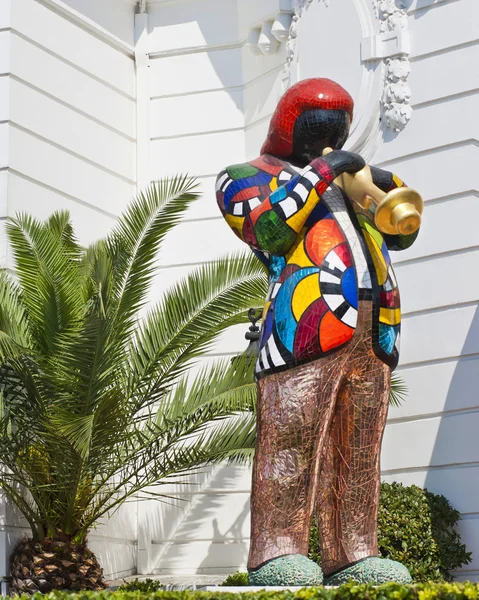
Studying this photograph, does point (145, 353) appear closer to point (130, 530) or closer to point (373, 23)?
point (130, 530)

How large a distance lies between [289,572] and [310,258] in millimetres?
1410

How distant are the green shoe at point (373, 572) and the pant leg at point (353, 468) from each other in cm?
5

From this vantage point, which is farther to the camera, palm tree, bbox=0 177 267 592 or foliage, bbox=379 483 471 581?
foliage, bbox=379 483 471 581

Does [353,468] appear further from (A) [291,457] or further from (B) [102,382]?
(B) [102,382]

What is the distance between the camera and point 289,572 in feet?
15.1

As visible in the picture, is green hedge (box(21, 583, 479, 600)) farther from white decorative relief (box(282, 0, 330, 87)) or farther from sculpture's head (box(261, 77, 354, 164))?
white decorative relief (box(282, 0, 330, 87))

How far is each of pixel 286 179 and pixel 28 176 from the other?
5.16 m

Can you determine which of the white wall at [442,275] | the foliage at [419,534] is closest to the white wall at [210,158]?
the white wall at [442,275]

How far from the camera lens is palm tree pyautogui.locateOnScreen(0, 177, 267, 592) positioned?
25.4ft

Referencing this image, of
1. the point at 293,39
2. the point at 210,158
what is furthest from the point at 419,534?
the point at 293,39

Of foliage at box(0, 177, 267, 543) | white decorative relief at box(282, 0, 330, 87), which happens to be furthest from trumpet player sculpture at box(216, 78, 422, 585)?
white decorative relief at box(282, 0, 330, 87)

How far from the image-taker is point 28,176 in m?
9.77

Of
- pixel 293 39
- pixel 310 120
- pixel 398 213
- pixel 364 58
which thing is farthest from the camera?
pixel 293 39

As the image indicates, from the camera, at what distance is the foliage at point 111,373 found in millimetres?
7723
